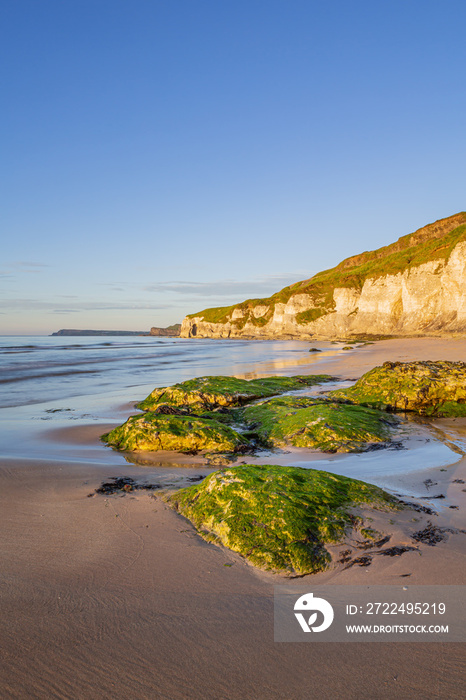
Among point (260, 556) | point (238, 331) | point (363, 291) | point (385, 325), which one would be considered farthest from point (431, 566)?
point (238, 331)

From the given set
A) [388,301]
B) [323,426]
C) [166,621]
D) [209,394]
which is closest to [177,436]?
[323,426]

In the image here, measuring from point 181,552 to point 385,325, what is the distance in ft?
217

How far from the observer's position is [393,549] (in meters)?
3.33

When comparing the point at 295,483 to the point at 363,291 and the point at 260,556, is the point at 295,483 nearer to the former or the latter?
the point at 260,556

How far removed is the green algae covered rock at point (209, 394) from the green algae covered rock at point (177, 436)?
90.5 inches

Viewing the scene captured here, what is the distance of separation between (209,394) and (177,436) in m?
3.85

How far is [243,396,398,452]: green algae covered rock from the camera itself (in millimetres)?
6876


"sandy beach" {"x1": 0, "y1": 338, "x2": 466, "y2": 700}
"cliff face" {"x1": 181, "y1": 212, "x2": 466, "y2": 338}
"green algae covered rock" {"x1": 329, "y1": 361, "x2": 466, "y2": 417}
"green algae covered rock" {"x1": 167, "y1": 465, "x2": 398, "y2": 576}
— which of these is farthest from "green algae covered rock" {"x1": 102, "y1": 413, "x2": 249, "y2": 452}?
"cliff face" {"x1": 181, "y1": 212, "x2": 466, "y2": 338}

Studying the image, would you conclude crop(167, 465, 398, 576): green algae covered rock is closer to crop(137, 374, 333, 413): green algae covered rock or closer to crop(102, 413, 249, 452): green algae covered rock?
crop(102, 413, 249, 452): green algae covered rock

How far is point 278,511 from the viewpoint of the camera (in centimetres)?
361

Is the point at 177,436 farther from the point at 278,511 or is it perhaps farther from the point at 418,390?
the point at 418,390

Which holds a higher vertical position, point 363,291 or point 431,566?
point 363,291

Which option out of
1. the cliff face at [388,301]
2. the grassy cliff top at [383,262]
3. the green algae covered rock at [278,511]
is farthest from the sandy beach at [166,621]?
the grassy cliff top at [383,262]

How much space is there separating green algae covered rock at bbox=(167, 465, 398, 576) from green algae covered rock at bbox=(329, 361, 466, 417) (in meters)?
5.62
